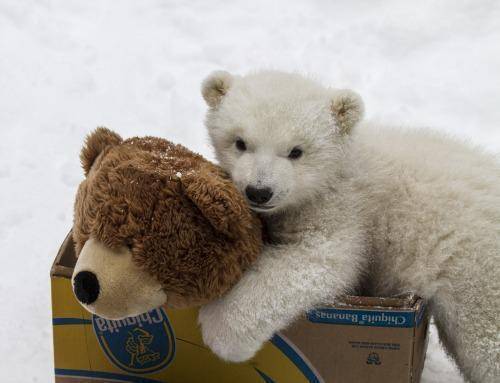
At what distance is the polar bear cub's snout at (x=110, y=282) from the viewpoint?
1.80 m

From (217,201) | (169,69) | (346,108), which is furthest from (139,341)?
(169,69)

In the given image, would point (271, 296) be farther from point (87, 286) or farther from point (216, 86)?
point (216, 86)

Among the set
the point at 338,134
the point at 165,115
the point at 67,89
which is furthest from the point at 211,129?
the point at 67,89

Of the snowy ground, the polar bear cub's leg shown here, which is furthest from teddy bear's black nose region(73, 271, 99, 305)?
the snowy ground

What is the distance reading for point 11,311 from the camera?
9.53 feet

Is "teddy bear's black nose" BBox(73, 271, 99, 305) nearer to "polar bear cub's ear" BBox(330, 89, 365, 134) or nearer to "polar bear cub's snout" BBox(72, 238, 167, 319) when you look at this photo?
"polar bear cub's snout" BBox(72, 238, 167, 319)

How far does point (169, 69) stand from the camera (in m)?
4.51

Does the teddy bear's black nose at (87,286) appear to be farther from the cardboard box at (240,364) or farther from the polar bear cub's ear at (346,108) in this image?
the polar bear cub's ear at (346,108)

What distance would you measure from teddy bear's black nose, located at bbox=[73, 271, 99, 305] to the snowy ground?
1228mm

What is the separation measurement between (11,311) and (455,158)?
1.95 meters

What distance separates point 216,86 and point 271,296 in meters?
0.73

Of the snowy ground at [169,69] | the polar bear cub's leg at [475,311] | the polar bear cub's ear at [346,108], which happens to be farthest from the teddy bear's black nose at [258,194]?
the snowy ground at [169,69]

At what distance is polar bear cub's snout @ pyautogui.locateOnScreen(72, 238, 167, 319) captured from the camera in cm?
180

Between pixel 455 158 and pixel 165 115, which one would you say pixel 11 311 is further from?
pixel 455 158
